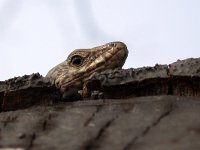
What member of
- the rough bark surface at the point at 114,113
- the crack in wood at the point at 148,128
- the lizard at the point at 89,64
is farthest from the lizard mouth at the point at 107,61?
the crack in wood at the point at 148,128

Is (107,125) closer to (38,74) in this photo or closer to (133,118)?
(133,118)

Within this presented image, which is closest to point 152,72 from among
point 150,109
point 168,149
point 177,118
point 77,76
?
point 150,109

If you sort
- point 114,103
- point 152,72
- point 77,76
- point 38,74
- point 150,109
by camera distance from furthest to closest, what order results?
point 77,76, point 38,74, point 152,72, point 114,103, point 150,109

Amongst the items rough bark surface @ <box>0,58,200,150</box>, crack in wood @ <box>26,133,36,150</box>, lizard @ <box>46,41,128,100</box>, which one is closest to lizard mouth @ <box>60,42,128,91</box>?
lizard @ <box>46,41,128,100</box>

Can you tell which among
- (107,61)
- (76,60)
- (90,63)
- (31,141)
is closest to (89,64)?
(90,63)

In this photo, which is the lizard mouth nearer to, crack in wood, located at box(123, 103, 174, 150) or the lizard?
the lizard

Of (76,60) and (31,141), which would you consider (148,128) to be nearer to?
(31,141)

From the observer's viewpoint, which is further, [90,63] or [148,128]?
[90,63]

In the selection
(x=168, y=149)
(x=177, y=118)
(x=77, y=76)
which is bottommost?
→ (x=168, y=149)
